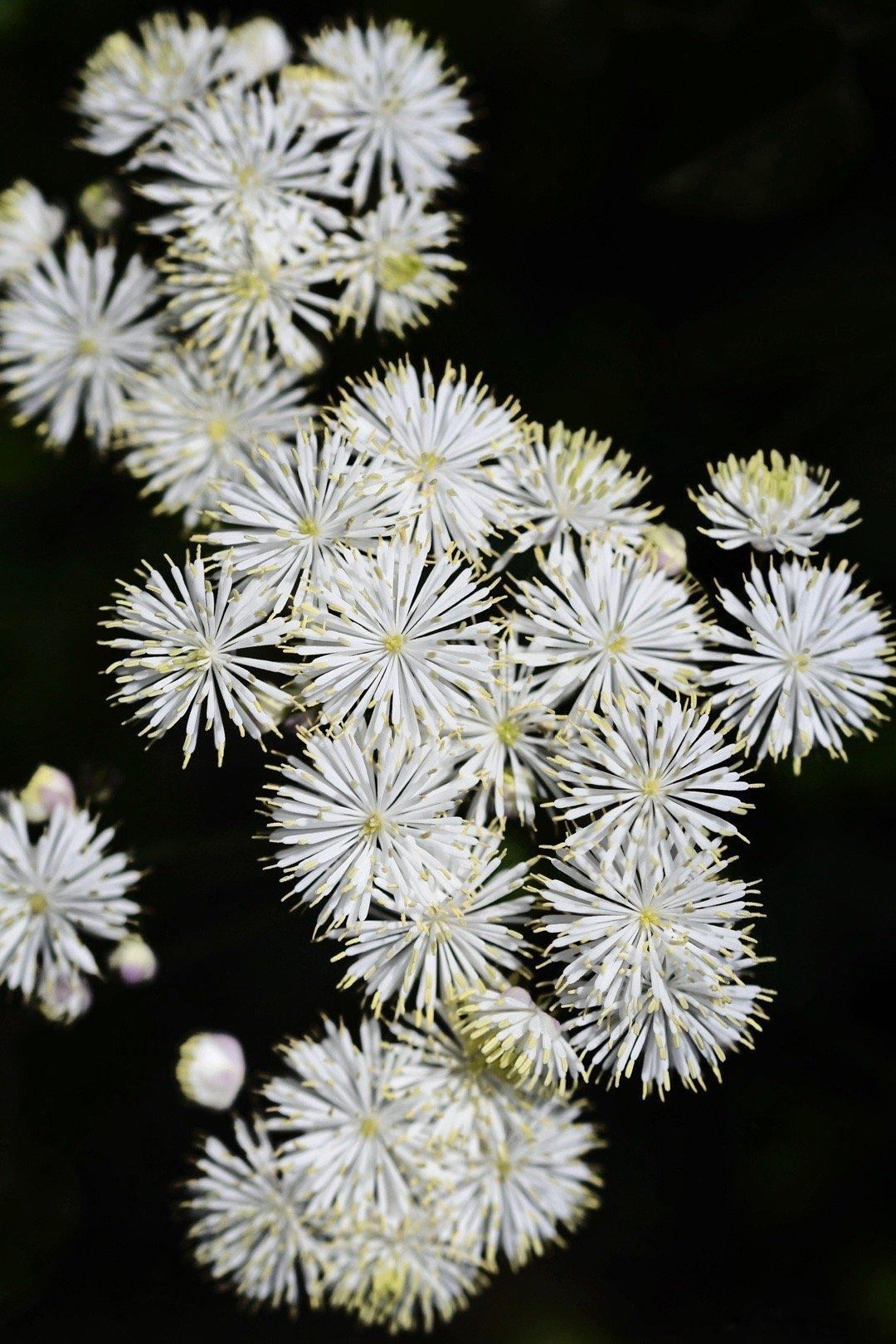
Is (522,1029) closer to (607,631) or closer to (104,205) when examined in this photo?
(607,631)

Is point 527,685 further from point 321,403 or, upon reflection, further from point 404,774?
point 321,403

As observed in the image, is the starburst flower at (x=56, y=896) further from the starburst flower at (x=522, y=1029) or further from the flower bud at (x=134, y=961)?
the starburst flower at (x=522, y=1029)

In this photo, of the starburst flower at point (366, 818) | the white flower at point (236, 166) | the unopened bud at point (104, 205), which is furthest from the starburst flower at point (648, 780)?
the unopened bud at point (104, 205)

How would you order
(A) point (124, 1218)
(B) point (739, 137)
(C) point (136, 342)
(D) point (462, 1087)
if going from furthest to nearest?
(A) point (124, 1218) < (C) point (136, 342) < (B) point (739, 137) < (D) point (462, 1087)

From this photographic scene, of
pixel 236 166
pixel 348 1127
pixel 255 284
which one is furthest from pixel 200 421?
pixel 348 1127

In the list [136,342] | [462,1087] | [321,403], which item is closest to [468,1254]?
[462,1087]

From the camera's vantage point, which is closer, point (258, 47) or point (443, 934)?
point (443, 934)
